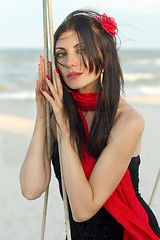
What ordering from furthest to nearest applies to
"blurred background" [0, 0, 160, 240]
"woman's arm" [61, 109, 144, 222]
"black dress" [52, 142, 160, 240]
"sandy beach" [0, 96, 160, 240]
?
"sandy beach" [0, 96, 160, 240]
"blurred background" [0, 0, 160, 240]
"black dress" [52, 142, 160, 240]
"woman's arm" [61, 109, 144, 222]

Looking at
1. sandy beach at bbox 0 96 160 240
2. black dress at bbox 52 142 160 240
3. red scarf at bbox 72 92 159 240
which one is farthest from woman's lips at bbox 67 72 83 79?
sandy beach at bbox 0 96 160 240

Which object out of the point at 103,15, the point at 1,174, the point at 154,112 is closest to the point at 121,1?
the point at 154,112

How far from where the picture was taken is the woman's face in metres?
1.23

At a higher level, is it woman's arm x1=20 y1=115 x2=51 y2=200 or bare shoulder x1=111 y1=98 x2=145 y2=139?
bare shoulder x1=111 y1=98 x2=145 y2=139

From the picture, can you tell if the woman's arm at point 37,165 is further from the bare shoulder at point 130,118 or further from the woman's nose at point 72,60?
the bare shoulder at point 130,118

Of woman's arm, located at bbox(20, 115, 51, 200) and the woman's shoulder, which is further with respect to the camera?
woman's arm, located at bbox(20, 115, 51, 200)

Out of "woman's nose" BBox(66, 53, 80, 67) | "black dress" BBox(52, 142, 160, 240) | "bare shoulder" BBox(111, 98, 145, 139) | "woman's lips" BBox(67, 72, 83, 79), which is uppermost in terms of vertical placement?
"woman's nose" BBox(66, 53, 80, 67)

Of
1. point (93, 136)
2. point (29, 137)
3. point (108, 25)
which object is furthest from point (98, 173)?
point (29, 137)

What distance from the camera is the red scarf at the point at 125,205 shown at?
1259 millimetres

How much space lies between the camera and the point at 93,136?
4.25 feet

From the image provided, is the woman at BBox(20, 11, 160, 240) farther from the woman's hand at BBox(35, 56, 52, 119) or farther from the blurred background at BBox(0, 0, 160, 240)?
the blurred background at BBox(0, 0, 160, 240)

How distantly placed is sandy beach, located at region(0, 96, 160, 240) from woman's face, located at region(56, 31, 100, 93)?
1.94 m

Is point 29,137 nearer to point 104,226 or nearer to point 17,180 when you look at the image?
point 17,180

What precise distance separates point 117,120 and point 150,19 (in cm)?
2359
